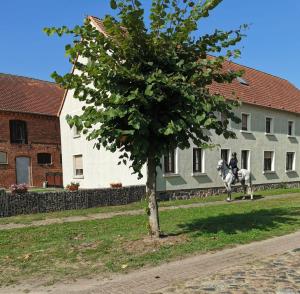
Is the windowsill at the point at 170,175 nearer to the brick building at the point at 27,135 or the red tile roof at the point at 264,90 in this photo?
the red tile roof at the point at 264,90

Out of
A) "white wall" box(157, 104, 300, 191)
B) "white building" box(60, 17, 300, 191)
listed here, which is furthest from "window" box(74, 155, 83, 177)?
"white wall" box(157, 104, 300, 191)

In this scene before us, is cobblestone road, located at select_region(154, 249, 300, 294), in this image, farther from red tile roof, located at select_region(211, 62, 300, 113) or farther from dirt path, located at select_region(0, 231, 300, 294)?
red tile roof, located at select_region(211, 62, 300, 113)

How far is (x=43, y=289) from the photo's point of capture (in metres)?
5.67

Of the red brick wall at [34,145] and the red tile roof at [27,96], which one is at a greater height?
the red tile roof at [27,96]

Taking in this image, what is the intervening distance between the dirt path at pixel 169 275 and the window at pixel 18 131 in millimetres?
28905

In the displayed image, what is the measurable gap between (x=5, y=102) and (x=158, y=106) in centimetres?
2866

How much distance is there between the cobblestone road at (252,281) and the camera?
532 cm

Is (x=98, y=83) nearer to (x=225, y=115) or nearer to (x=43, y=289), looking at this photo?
(x=225, y=115)

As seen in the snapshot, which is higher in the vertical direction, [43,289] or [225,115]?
[225,115]

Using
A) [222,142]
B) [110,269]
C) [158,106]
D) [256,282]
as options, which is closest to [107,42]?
[158,106]

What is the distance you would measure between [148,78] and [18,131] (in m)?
28.5

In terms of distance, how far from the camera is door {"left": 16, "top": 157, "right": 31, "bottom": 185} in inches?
1286

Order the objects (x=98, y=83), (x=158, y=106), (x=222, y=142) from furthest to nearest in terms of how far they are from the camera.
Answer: (x=222, y=142) → (x=158, y=106) → (x=98, y=83)

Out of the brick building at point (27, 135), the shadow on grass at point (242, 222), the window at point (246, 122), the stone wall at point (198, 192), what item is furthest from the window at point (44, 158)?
Result: the shadow on grass at point (242, 222)
